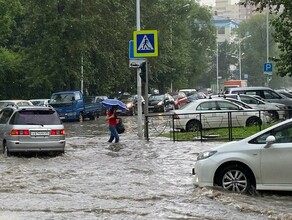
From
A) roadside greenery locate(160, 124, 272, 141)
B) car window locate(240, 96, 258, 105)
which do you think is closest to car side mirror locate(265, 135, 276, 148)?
roadside greenery locate(160, 124, 272, 141)

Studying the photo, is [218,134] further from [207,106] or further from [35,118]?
[35,118]

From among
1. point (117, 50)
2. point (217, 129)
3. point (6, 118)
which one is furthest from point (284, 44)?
point (117, 50)

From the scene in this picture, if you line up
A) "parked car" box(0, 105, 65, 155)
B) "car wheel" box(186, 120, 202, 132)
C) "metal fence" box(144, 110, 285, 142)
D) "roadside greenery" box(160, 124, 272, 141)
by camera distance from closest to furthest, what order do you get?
"parked car" box(0, 105, 65, 155)
"roadside greenery" box(160, 124, 272, 141)
"metal fence" box(144, 110, 285, 142)
"car wheel" box(186, 120, 202, 132)

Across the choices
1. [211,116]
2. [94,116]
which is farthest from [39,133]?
[94,116]

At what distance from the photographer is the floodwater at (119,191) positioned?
8.43m

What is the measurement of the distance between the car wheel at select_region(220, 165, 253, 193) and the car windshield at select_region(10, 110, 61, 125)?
24.9 feet

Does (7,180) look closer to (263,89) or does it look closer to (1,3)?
(263,89)

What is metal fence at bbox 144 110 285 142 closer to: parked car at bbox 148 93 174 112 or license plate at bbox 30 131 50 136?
license plate at bbox 30 131 50 136

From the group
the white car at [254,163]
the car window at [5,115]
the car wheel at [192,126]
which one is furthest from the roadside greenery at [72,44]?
the white car at [254,163]

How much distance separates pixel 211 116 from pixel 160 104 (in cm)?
2055

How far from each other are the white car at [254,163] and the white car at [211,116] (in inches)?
430

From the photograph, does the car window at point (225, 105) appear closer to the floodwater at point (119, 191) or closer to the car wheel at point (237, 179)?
the floodwater at point (119, 191)

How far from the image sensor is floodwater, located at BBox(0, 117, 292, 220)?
843 cm

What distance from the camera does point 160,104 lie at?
4275 cm
